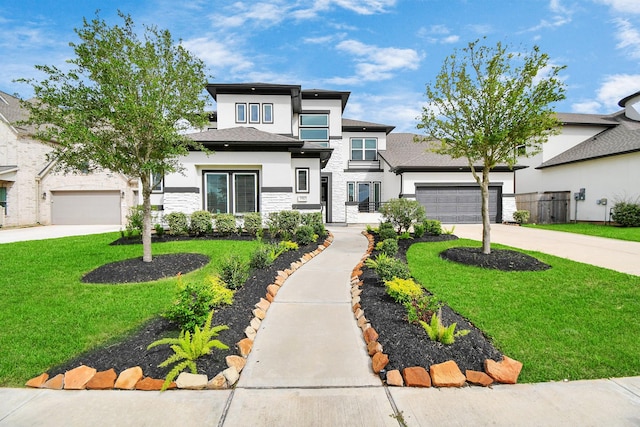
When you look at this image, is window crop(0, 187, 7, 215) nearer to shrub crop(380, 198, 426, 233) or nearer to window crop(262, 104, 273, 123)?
window crop(262, 104, 273, 123)

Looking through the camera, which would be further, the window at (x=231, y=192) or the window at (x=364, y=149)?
the window at (x=364, y=149)

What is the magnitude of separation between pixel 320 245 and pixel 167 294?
18.1ft

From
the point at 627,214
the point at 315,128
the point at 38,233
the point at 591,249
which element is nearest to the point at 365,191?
the point at 315,128

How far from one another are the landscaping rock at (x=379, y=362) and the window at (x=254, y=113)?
16075mm

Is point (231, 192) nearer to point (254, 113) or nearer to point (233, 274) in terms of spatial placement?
point (254, 113)

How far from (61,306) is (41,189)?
832 inches

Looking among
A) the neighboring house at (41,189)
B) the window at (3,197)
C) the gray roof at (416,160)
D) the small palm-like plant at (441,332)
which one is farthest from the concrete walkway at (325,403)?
the window at (3,197)

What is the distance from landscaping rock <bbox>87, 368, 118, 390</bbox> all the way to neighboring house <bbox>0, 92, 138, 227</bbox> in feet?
62.1

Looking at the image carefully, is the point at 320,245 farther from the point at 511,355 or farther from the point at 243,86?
the point at 243,86

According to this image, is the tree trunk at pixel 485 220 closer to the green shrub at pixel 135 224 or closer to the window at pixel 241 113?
the green shrub at pixel 135 224

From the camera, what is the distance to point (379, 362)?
3.32 metres

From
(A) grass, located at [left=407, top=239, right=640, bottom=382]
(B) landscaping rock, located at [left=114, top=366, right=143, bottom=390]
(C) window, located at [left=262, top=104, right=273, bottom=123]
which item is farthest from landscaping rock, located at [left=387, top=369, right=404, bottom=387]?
(C) window, located at [left=262, top=104, right=273, bottom=123]

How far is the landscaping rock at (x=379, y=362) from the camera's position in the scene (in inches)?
129

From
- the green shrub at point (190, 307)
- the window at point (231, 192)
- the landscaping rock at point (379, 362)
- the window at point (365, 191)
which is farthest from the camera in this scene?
the window at point (365, 191)
